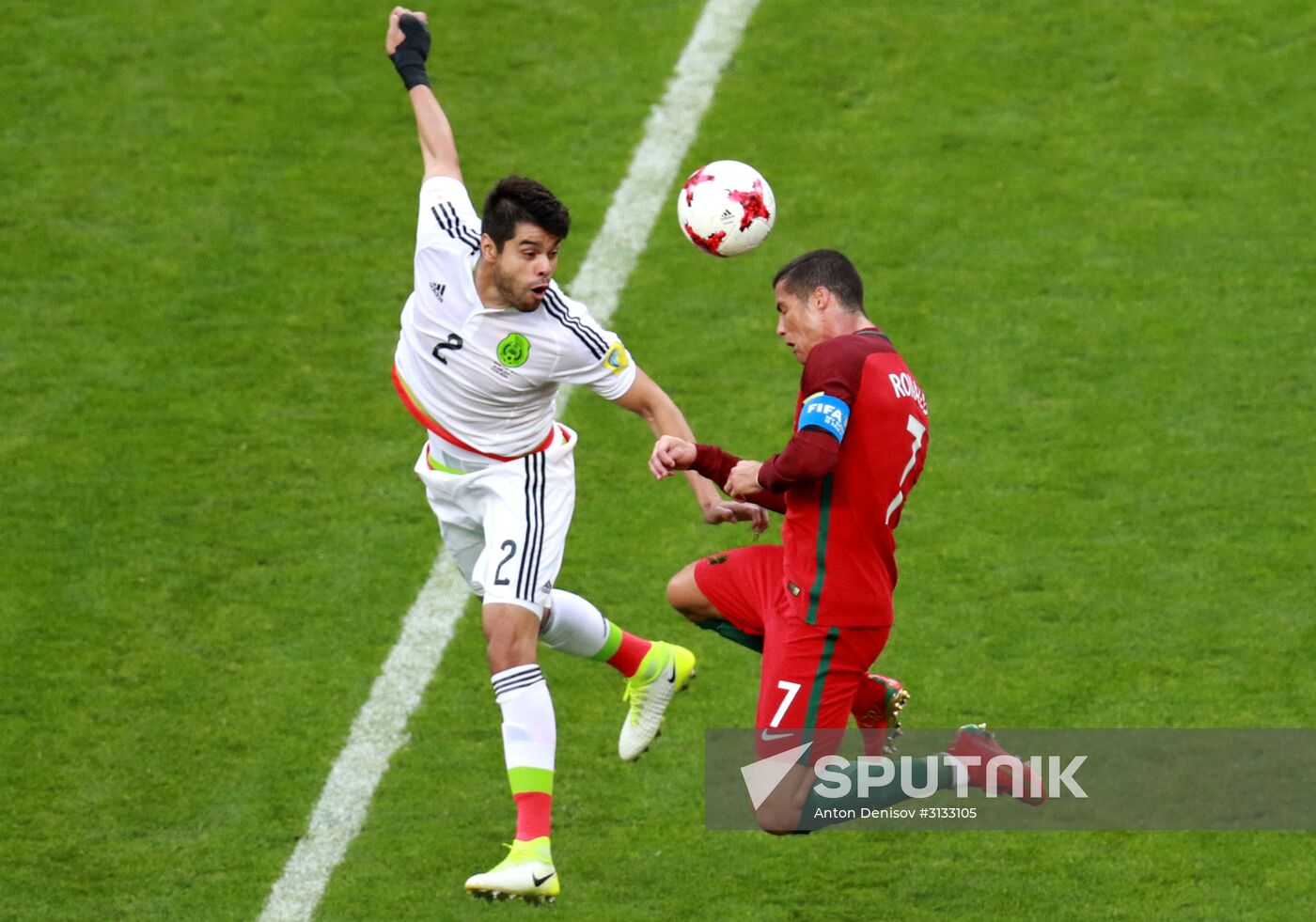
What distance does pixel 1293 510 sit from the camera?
1046cm

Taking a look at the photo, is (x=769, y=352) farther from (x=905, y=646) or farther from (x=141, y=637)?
(x=141, y=637)

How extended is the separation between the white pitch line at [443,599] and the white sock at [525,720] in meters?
1.31

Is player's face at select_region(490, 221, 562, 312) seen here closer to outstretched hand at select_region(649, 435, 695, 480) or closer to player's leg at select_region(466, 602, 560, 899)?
outstretched hand at select_region(649, 435, 695, 480)

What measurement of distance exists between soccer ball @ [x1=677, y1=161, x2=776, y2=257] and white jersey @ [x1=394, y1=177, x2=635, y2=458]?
2.00 feet

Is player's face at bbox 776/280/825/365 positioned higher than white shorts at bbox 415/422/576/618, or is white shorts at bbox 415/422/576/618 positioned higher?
player's face at bbox 776/280/825/365

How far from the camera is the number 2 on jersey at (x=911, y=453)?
724 cm

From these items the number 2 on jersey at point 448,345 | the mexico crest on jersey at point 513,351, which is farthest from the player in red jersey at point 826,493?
the number 2 on jersey at point 448,345

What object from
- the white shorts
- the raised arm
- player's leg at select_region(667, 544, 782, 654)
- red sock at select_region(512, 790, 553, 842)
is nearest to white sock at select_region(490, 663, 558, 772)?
red sock at select_region(512, 790, 553, 842)

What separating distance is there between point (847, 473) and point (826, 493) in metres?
0.12

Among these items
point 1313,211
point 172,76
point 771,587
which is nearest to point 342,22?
point 172,76

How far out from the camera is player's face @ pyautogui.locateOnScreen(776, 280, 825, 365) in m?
7.28

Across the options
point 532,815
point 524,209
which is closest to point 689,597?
point 532,815

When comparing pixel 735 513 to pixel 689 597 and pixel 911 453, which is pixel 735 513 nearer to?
pixel 689 597

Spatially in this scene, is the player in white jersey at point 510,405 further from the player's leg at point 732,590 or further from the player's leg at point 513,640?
the player's leg at point 732,590
